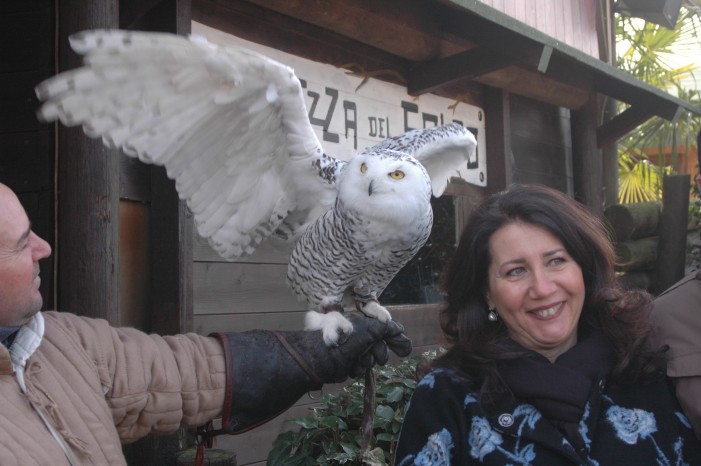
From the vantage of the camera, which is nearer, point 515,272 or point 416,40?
point 515,272

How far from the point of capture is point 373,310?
2.39 meters

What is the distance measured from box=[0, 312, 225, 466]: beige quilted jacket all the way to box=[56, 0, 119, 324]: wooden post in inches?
24.0

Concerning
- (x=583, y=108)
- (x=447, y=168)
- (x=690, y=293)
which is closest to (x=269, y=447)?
(x=447, y=168)

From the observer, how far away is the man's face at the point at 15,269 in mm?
1376

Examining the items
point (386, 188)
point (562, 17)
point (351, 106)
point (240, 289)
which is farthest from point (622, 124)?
point (386, 188)

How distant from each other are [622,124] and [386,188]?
4193 millimetres

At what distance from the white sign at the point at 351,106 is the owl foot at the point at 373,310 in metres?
1.42

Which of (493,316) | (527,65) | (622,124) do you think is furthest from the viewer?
(622,124)

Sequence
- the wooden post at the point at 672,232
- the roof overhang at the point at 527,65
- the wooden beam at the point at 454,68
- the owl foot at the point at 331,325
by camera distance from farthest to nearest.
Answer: the wooden post at the point at 672,232
the wooden beam at the point at 454,68
the roof overhang at the point at 527,65
the owl foot at the point at 331,325

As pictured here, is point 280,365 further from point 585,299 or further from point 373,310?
point 585,299

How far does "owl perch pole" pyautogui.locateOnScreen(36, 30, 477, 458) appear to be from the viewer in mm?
1808

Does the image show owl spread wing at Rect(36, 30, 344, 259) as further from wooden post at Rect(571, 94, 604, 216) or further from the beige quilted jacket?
wooden post at Rect(571, 94, 604, 216)

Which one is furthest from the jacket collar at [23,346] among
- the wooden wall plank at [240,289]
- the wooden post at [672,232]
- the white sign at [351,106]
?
the wooden post at [672,232]

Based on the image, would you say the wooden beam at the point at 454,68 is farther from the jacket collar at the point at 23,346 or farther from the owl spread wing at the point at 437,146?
the jacket collar at the point at 23,346
